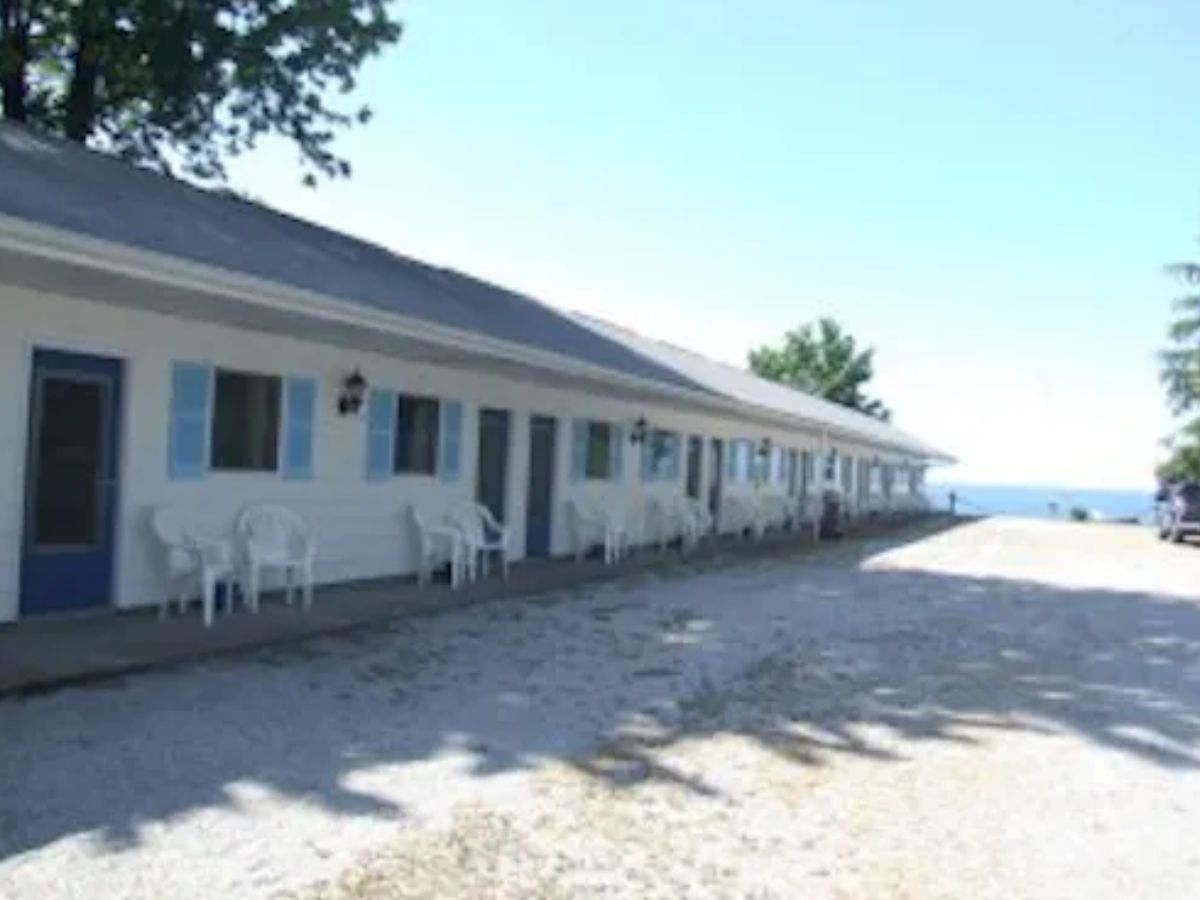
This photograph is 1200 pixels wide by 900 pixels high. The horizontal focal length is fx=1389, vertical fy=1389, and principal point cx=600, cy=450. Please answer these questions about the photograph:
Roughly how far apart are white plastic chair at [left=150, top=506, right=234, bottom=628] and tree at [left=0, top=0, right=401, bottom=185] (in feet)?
40.0

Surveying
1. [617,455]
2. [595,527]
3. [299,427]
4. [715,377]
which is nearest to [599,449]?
[617,455]

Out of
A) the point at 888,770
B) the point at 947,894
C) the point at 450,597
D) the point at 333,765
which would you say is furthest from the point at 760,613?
the point at 947,894

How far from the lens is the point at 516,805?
19.5 ft

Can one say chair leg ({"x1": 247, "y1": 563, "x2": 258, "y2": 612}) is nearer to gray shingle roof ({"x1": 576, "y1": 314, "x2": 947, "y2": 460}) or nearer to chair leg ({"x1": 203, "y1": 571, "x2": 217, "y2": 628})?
chair leg ({"x1": 203, "y1": 571, "x2": 217, "y2": 628})

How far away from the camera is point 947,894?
4.98m

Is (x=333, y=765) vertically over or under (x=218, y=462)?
under

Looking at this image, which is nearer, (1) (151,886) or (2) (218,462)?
(1) (151,886)

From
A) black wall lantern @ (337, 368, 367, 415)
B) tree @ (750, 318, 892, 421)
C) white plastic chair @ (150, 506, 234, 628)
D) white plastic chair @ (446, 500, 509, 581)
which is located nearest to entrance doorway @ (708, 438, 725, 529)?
white plastic chair @ (446, 500, 509, 581)

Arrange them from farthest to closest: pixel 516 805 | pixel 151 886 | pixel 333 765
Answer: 1. pixel 333 765
2. pixel 516 805
3. pixel 151 886

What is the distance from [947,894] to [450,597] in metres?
9.19

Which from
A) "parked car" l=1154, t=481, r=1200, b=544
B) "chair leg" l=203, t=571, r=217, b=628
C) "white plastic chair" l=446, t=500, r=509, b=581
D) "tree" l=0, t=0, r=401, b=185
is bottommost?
"chair leg" l=203, t=571, r=217, b=628

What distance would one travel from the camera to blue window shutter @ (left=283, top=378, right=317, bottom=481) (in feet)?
43.0

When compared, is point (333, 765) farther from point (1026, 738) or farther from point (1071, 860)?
point (1026, 738)

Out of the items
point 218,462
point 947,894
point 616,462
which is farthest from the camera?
point 616,462
